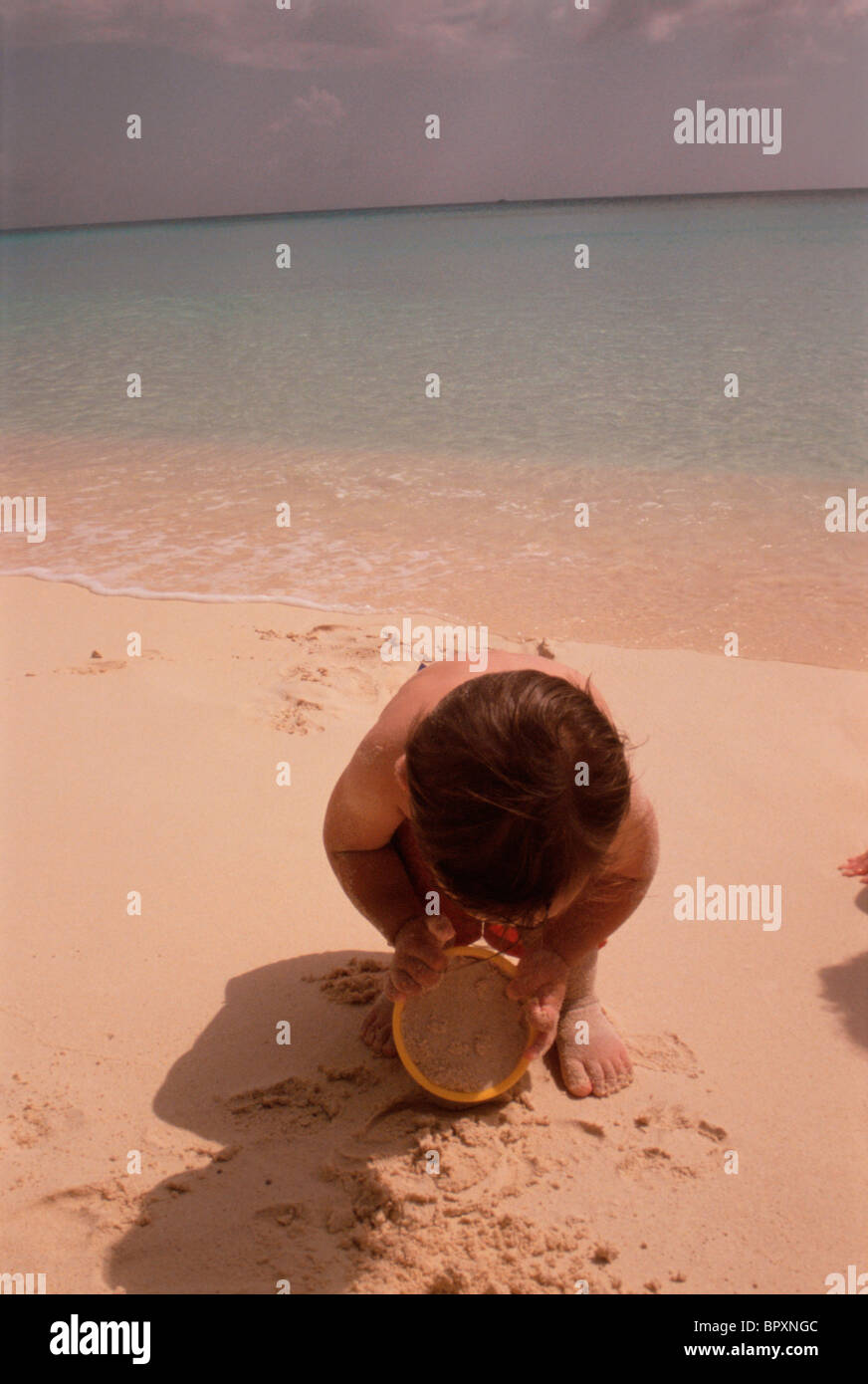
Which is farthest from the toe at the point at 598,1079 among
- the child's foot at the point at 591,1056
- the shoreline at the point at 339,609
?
the shoreline at the point at 339,609

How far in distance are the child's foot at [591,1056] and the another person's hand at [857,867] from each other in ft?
2.80

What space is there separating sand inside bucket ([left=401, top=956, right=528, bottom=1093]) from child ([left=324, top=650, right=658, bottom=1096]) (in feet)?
0.46

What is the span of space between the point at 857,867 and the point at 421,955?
1.32 meters

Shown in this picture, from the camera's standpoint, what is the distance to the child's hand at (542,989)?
1.76m

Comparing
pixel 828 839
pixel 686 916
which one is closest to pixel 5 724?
pixel 686 916

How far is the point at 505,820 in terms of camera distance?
4.33 ft

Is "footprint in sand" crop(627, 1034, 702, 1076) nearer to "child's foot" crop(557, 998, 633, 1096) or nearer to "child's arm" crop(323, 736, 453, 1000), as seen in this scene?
"child's foot" crop(557, 998, 633, 1096)

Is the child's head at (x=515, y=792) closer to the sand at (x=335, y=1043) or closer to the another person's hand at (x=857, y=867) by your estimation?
the sand at (x=335, y=1043)

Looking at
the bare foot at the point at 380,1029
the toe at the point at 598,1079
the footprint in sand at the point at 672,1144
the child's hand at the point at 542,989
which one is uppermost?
the child's hand at the point at 542,989

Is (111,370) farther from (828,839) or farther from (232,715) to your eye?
(828,839)

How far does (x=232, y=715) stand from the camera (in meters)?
3.21

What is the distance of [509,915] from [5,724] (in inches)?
85.4

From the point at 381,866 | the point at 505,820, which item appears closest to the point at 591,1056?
the point at 381,866

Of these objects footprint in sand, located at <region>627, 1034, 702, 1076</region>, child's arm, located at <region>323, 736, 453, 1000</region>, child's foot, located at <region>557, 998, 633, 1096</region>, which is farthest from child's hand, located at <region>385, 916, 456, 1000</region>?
footprint in sand, located at <region>627, 1034, 702, 1076</region>
